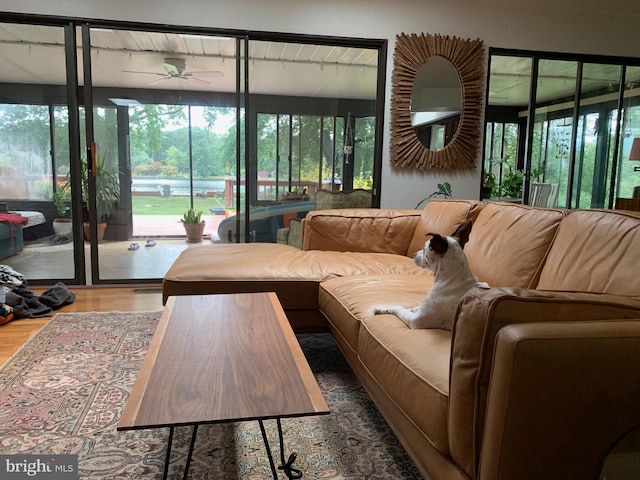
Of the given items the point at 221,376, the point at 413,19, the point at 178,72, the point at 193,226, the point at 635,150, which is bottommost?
the point at 221,376

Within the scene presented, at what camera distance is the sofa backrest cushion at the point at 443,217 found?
2676 mm

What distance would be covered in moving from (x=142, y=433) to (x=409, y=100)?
360cm

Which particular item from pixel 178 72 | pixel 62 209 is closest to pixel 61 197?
pixel 62 209

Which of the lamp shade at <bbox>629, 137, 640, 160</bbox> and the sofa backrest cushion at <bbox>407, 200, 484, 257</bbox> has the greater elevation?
the lamp shade at <bbox>629, 137, 640, 160</bbox>

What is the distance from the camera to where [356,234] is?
3238mm

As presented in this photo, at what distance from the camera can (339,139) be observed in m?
4.52

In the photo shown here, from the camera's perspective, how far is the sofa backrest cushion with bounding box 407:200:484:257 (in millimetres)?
2676

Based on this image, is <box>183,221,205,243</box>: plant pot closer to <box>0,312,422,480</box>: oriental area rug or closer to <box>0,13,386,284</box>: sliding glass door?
<box>0,13,386,284</box>: sliding glass door

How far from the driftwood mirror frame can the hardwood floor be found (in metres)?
2.52

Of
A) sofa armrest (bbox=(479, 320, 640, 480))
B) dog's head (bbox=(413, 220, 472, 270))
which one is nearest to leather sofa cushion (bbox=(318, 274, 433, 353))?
dog's head (bbox=(413, 220, 472, 270))

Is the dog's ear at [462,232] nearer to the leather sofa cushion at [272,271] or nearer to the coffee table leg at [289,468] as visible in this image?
the leather sofa cushion at [272,271]

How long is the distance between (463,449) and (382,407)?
22.8 inches

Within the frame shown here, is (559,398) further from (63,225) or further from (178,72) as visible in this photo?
(63,225)

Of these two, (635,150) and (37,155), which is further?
(635,150)
